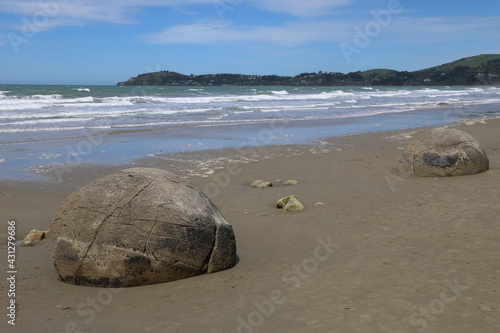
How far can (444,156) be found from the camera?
1041 centimetres

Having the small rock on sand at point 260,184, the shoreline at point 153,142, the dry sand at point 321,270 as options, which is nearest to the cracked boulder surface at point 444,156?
the dry sand at point 321,270

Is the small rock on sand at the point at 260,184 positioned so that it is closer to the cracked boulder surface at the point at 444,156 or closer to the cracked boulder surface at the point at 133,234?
the cracked boulder surface at the point at 444,156

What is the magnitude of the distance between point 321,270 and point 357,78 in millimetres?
123119

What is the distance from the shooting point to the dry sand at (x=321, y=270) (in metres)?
4.42

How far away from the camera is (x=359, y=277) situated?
535 cm

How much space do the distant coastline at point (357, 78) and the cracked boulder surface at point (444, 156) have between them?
91.0 m

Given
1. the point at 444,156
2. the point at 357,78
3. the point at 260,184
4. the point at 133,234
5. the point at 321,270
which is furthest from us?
the point at 357,78

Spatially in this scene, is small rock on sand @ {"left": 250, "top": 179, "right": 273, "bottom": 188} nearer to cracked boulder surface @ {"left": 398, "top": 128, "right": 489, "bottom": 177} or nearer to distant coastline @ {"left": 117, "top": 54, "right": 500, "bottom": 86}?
Answer: cracked boulder surface @ {"left": 398, "top": 128, "right": 489, "bottom": 177}

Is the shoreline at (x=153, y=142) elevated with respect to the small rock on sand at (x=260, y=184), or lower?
lower

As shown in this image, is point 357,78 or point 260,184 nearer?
point 260,184

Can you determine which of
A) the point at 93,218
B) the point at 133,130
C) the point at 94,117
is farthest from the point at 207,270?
the point at 94,117

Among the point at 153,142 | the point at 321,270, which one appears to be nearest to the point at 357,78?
the point at 153,142

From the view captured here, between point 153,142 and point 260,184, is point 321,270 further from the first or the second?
point 153,142

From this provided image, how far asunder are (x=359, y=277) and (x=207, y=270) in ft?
5.37
